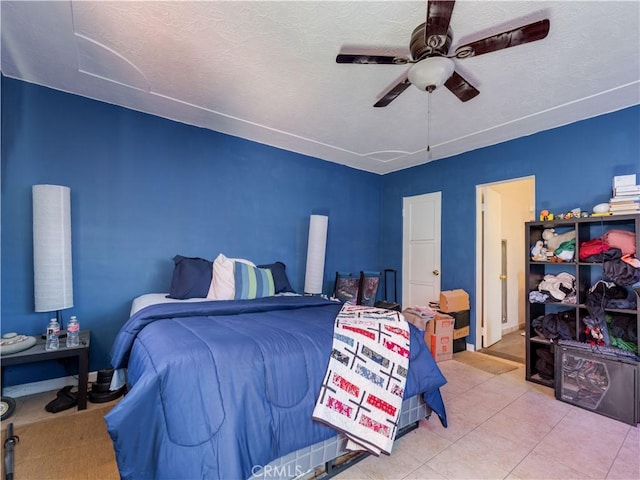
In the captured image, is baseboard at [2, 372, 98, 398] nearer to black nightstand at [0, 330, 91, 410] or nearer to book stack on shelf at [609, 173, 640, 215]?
black nightstand at [0, 330, 91, 410]

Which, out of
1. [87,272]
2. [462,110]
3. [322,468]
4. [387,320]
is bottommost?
[322,468]

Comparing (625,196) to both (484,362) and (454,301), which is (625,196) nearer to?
(454,301)

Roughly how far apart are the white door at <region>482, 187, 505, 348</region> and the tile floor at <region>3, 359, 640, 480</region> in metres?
1.35

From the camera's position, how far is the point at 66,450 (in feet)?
5.81

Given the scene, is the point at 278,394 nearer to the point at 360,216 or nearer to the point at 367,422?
the point at 367,422

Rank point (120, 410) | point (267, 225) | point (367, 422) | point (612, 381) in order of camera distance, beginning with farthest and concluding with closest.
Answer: point (267, 225)
point (612, 381)
point (367, 422)
point (120, 410)

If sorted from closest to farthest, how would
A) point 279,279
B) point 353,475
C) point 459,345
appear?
1. point 353,475
2. point 279,279
3. point 459,345

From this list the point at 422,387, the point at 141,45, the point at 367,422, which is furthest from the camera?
the point at 141,45

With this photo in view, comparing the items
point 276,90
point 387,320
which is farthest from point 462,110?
point 387,320

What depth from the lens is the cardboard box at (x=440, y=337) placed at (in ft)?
11.2

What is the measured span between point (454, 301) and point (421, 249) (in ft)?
3.52

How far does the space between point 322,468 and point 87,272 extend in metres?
2.55

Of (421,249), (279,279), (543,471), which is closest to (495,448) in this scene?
(543,471)

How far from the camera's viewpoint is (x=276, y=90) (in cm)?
255
